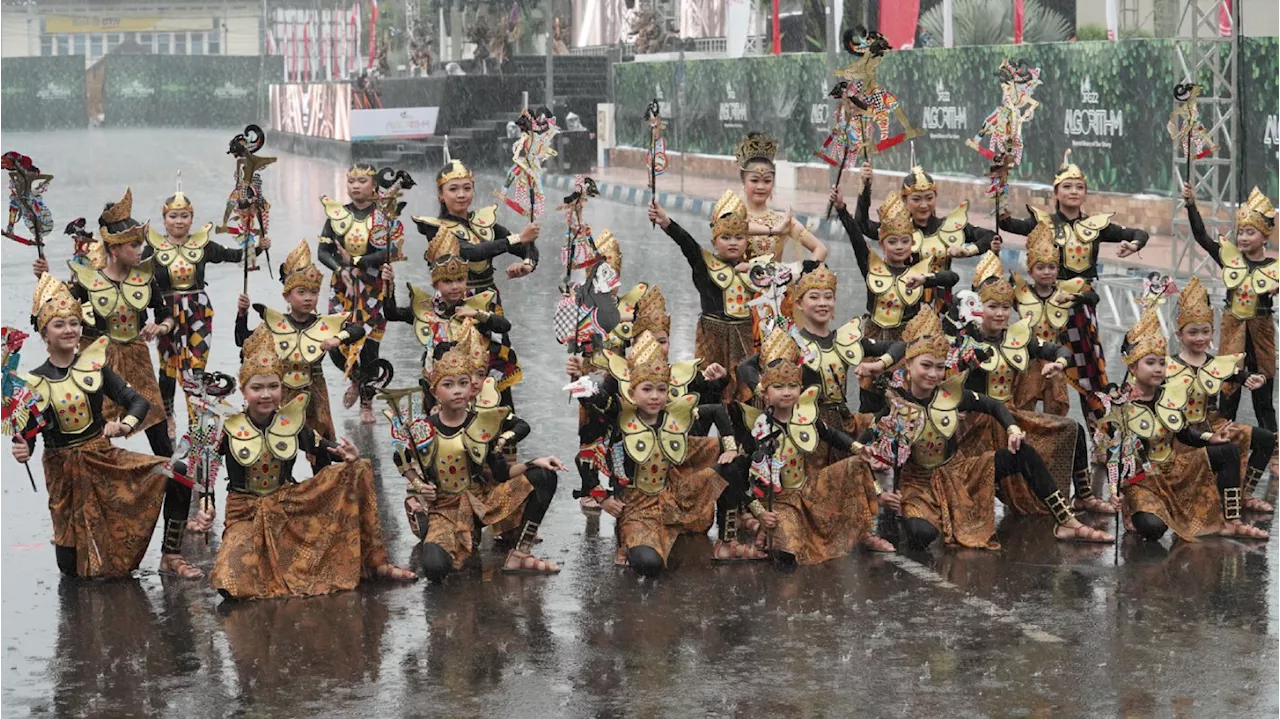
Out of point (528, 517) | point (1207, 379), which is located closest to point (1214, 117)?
point (1207, 379)

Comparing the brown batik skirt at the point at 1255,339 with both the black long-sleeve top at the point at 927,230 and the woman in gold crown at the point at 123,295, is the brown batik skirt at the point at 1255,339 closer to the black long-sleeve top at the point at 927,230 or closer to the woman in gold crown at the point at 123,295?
the black long-sleeve top at the point at 927,230

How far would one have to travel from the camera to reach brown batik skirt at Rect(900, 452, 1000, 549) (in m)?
9.58

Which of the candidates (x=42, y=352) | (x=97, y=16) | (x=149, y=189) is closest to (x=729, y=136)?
(x=149, y=189)

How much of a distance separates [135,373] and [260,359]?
280cm

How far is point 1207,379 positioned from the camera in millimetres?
9883

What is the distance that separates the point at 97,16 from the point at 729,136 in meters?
56.5

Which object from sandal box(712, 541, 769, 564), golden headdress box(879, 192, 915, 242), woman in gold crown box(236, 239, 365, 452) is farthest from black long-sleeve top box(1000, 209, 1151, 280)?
woman in gold crown box(236, 239, 365, 452)

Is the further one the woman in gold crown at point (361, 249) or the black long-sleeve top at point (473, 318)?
the woman in gold crown at point (361, 249)

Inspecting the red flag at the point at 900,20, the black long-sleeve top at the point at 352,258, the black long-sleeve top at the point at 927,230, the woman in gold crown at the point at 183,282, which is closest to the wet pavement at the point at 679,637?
the woman in gold crown at the point at 183,282

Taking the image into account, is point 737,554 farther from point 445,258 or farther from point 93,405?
point 93,405

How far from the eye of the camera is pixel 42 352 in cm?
1574

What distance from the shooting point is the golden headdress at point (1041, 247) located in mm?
10984

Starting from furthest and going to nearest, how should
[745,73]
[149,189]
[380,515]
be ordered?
[149,189]
[745,73]
[380,515]

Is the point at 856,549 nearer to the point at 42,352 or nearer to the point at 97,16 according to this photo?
the point at 42,352
